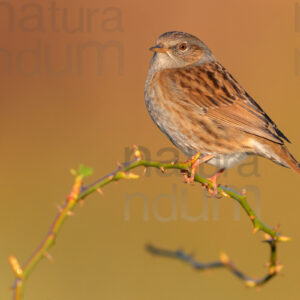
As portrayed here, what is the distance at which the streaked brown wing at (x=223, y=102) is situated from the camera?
392cm

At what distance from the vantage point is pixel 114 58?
6969 mm

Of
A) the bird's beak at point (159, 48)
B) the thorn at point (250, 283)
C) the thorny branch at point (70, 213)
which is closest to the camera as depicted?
the thorny branch at point (70, 213)

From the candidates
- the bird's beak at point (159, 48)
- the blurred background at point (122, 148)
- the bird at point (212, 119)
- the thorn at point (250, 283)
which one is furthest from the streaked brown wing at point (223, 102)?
the thorn at point (250, 283)

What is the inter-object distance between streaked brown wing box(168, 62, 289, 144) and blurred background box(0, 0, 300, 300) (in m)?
1.19

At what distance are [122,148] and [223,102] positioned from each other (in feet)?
7.61

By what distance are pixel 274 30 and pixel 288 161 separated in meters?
3.51

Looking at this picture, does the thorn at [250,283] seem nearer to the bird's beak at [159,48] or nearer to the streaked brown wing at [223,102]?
the streaked brown wing at [223,102]

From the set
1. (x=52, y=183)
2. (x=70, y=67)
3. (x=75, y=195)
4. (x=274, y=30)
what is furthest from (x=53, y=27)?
(x=75, y=195)

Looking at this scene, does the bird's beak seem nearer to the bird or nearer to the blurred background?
the bird

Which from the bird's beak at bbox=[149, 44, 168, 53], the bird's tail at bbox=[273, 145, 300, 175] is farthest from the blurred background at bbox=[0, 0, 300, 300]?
the bird's beak at bbox=[149, 44, 168, 53]

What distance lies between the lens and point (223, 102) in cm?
404

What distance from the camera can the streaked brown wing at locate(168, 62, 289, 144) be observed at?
3.92 meters

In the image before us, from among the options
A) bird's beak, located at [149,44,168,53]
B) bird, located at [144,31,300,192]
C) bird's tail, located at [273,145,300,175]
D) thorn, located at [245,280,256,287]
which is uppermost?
bird's beak, located at [149,44,168,53]

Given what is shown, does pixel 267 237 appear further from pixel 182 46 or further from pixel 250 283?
pixel 182 46
